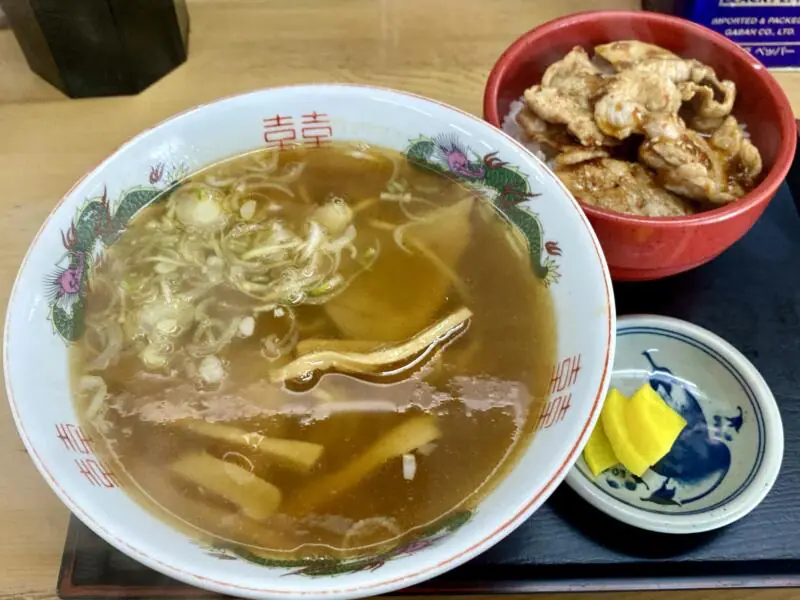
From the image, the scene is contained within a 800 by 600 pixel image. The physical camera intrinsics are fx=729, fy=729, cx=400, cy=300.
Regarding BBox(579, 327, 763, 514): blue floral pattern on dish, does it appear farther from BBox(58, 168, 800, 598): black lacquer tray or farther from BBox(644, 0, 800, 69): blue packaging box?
BBox(644, 0, 800, 69): blue packaging box

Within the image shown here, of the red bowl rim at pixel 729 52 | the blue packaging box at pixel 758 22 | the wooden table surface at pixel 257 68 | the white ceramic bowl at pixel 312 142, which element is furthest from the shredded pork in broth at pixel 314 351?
the blue packaging box at pixel 758 22

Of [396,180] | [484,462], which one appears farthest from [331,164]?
[484,462]

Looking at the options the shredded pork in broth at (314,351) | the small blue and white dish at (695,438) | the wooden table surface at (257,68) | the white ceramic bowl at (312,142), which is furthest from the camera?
the wooden table surface at (257,68)

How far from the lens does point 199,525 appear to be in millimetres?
1053

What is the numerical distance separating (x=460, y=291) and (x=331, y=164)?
1.32 ft

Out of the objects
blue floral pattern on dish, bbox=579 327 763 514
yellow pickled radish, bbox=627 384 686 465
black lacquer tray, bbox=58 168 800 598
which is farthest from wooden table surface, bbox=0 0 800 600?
yellow pickled radish, bbox=627 384 686 465

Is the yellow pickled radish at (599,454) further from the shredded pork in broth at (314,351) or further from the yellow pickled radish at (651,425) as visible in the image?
the shredded pork in broth at (314,351)

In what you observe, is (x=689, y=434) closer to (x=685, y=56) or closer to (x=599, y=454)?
(x=599, y=454)

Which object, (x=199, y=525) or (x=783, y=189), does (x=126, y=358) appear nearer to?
(x=199, y=525)

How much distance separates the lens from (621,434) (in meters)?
1.25

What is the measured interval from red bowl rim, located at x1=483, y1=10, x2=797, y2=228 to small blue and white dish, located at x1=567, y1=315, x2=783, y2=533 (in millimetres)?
230

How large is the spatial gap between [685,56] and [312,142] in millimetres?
851

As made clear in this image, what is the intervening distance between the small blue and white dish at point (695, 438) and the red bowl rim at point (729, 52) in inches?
9.1

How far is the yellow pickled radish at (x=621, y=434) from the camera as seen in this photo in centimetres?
124
